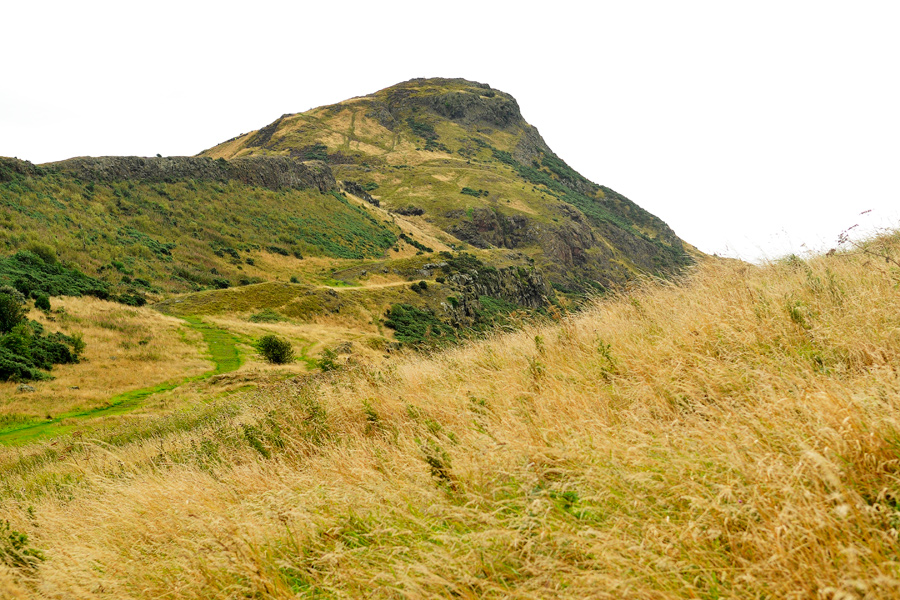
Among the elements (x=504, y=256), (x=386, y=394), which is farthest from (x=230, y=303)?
(x=504, y=256)

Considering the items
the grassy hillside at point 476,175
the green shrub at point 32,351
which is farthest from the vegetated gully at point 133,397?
the grassy hillside at point 476,175

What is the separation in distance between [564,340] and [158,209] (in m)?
72.3

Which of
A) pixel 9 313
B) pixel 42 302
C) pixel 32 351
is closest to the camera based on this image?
pixel 32 351

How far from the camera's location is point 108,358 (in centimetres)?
2662

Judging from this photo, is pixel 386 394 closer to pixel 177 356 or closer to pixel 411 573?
pixel 411 573

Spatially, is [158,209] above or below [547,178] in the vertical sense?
below

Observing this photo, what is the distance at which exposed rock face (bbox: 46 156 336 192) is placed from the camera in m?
65.6

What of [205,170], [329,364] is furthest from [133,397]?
[205,170]

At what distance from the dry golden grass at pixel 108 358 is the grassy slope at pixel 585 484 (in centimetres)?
1926

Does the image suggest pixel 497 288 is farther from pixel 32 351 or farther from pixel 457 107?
pixel 457 107

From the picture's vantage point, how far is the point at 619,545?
2.17m

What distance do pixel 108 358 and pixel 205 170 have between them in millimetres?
60041

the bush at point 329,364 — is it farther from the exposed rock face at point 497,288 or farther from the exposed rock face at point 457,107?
the exposed rock face at point 457,107

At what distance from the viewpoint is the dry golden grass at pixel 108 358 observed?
2102 centimetres
